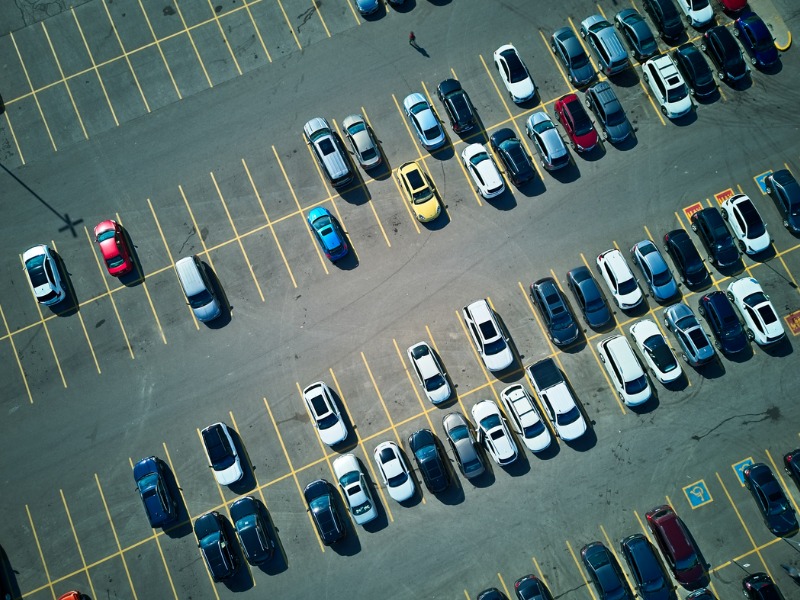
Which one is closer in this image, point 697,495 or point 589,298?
point 697,495

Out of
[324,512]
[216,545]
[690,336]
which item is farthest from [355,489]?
[690,336]

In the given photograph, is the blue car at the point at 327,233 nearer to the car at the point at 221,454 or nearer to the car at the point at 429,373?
the car at the point at 429,373

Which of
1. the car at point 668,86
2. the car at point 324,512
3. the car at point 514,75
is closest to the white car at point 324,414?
the car at point 324,512

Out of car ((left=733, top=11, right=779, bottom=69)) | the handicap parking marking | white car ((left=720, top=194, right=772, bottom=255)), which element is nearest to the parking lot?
the handicap parking marking

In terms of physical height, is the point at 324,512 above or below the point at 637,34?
below

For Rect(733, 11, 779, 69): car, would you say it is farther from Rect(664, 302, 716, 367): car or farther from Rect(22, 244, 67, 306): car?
Rect(22, 244, 67, 306): car

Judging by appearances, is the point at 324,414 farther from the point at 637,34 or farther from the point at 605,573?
the point at 637,34

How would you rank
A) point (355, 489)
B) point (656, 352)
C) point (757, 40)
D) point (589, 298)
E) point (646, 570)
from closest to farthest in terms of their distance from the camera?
point (646, 570), point (355, 489), point (656, 352), point (589, 298), point (757, 40)

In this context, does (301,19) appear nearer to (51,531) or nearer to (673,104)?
(673,104)
